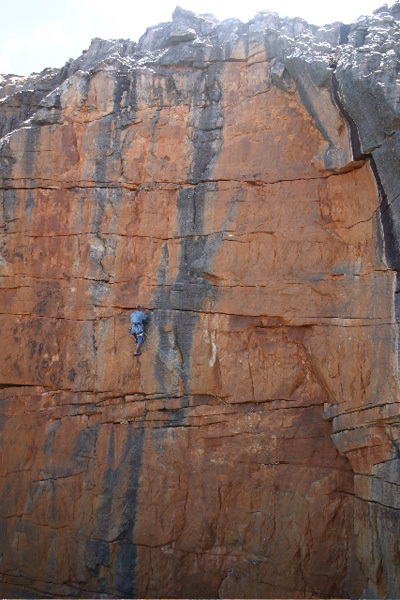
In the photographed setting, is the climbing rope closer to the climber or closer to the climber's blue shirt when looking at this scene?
the climber

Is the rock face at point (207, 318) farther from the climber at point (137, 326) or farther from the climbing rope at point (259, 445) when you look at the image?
the climber at point (137, 326)

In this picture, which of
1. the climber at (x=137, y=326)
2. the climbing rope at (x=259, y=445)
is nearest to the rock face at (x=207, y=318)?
the climbing rope at (x=259, y=445)

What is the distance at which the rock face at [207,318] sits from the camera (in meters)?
10.3

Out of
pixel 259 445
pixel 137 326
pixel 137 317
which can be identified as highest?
pixel 137 317

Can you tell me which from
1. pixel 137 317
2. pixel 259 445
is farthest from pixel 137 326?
pixel 259 445

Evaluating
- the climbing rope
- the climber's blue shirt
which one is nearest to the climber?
the climber's blue shirt

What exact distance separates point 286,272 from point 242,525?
15.2ft

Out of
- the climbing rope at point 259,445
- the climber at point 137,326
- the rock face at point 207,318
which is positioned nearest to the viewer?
the rock face at point 207,318

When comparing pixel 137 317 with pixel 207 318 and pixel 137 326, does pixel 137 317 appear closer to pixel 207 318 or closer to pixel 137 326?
pixel 137 326

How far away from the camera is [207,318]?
37.7ft

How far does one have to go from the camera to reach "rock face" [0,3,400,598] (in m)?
10.3

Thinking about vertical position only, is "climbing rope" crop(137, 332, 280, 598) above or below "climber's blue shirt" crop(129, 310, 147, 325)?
below

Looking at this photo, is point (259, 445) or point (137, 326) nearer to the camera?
point (259, 445)

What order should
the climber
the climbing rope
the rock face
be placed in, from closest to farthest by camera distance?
the rock face
the climbing rope
the climber
